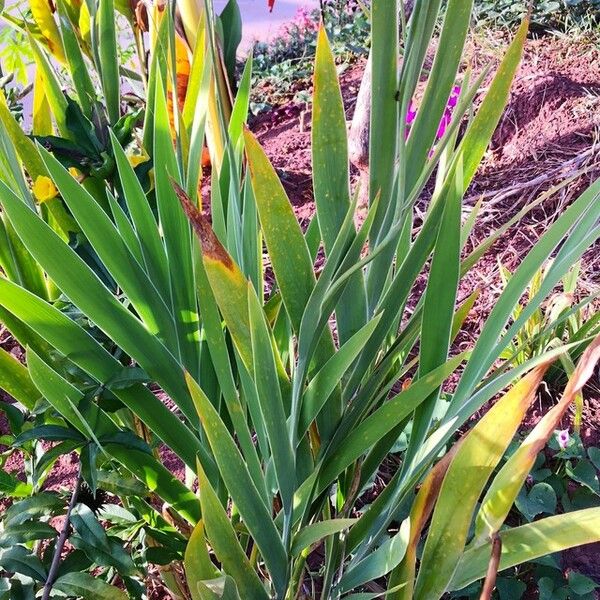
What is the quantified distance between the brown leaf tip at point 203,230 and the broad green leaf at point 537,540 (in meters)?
0.33

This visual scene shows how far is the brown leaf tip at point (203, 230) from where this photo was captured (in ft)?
1.59

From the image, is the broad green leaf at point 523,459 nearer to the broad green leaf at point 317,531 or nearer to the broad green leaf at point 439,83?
the broad green leaf at point 317,531

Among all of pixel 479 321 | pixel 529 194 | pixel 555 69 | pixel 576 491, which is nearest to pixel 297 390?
pixel 576 491

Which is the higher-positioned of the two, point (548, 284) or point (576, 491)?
point (548, 284)

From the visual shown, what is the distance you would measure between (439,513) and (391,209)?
288 mm

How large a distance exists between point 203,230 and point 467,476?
0.28 meters

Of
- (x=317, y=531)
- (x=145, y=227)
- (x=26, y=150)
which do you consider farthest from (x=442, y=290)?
(x=26, y=150)

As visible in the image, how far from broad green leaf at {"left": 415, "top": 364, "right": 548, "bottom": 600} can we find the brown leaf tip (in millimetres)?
240

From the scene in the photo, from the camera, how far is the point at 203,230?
492 millimetres

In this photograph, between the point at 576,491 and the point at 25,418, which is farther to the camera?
the point at 576,491

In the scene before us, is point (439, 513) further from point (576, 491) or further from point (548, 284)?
point (576, 491)

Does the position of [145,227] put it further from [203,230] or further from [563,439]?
[563,439]

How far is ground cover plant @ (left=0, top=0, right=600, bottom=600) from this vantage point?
0.53 m

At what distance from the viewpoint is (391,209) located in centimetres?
64
